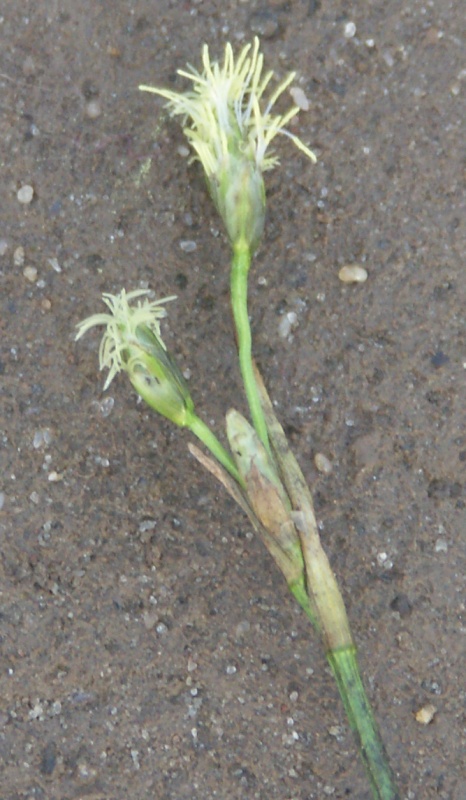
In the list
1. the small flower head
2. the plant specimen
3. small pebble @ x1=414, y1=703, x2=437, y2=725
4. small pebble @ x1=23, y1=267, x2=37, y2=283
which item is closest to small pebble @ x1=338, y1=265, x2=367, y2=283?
the plant specimen

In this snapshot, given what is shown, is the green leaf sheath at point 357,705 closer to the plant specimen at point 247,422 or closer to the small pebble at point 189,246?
the plant specimen at point 247,422

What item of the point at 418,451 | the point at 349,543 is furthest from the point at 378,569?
the point at 418,451

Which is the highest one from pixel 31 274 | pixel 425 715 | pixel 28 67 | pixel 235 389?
pixel 28 67

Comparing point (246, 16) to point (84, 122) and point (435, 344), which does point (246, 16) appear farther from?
point (435, 344)

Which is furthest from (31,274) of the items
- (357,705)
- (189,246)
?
(357,705)

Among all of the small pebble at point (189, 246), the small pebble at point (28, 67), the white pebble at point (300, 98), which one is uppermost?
the small pebble at point (28, 67)

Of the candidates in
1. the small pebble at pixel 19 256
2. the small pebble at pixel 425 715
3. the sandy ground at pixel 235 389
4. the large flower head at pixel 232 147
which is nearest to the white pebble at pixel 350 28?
the sandy ground at pixel 235 389

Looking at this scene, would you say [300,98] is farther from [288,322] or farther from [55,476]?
[55,476]
